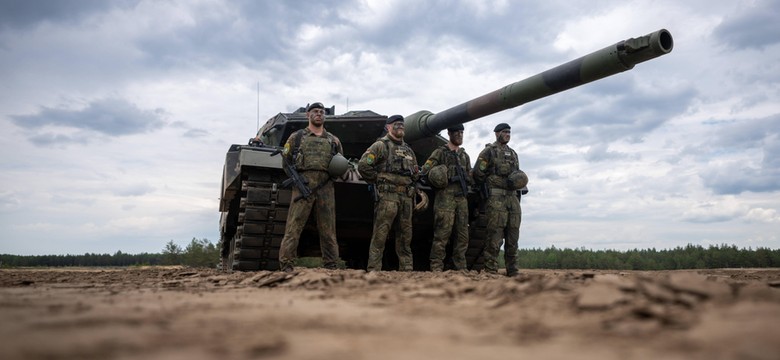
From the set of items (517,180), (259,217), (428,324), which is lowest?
(428,324)

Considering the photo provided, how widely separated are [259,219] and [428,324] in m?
5.23

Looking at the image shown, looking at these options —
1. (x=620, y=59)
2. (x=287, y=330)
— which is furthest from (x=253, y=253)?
(x=287, y=330)

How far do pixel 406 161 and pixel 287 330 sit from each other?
5.21 m

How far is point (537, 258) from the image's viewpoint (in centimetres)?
2161

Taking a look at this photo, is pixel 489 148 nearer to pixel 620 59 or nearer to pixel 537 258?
pixel 620 59

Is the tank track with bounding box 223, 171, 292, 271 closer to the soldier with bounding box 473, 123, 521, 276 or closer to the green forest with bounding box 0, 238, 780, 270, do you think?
the soldier with bounding box 473, 123, 521, 276

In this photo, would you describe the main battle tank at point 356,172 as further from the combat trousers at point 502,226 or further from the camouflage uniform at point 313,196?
the camouflage uniform at point 313,196

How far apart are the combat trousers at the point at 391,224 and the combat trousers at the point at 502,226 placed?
1181mm

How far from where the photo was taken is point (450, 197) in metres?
7.72

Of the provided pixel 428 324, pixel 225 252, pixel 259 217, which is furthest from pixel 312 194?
pixel 225 252

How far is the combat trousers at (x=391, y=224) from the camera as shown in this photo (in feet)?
23.1

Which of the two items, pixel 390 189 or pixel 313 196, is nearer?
pixel 313 196

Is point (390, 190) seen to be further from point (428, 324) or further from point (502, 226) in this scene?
point (428, 324)

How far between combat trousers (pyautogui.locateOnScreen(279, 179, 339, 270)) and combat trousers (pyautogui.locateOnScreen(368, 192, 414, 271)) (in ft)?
2.01
